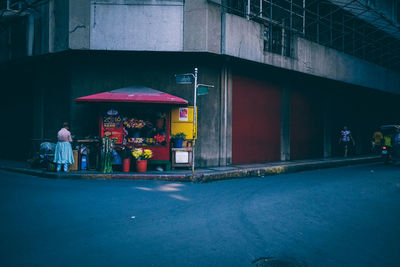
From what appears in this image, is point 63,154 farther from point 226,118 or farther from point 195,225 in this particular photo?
point 195,225

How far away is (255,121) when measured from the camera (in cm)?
1691

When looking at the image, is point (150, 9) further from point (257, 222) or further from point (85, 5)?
point (257, 222)

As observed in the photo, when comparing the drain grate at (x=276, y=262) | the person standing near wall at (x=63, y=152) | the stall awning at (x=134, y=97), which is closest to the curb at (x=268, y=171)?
the stall awning at (x=134, y=97)

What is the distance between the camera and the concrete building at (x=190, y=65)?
13.2 meters

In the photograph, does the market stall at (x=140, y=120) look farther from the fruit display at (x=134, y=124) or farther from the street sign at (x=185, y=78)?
the street sign at (x=185, y=78)

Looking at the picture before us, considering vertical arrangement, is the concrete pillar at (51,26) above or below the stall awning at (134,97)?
above

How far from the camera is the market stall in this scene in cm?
1235


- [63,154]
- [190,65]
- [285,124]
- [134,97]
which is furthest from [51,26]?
[285,124]

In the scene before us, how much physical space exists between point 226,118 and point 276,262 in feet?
38.0

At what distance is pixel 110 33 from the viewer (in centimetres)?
1316

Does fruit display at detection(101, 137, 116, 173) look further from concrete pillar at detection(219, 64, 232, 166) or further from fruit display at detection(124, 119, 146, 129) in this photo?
concrete pillar at detection(219, 64, 232, 166)

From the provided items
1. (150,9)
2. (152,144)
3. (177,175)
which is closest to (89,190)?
(177,175)

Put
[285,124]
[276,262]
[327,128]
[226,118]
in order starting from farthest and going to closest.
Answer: [327,128], [285,124], [226,118], [276,262]

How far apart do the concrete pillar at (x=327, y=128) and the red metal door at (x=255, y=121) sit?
5412 millimetres
